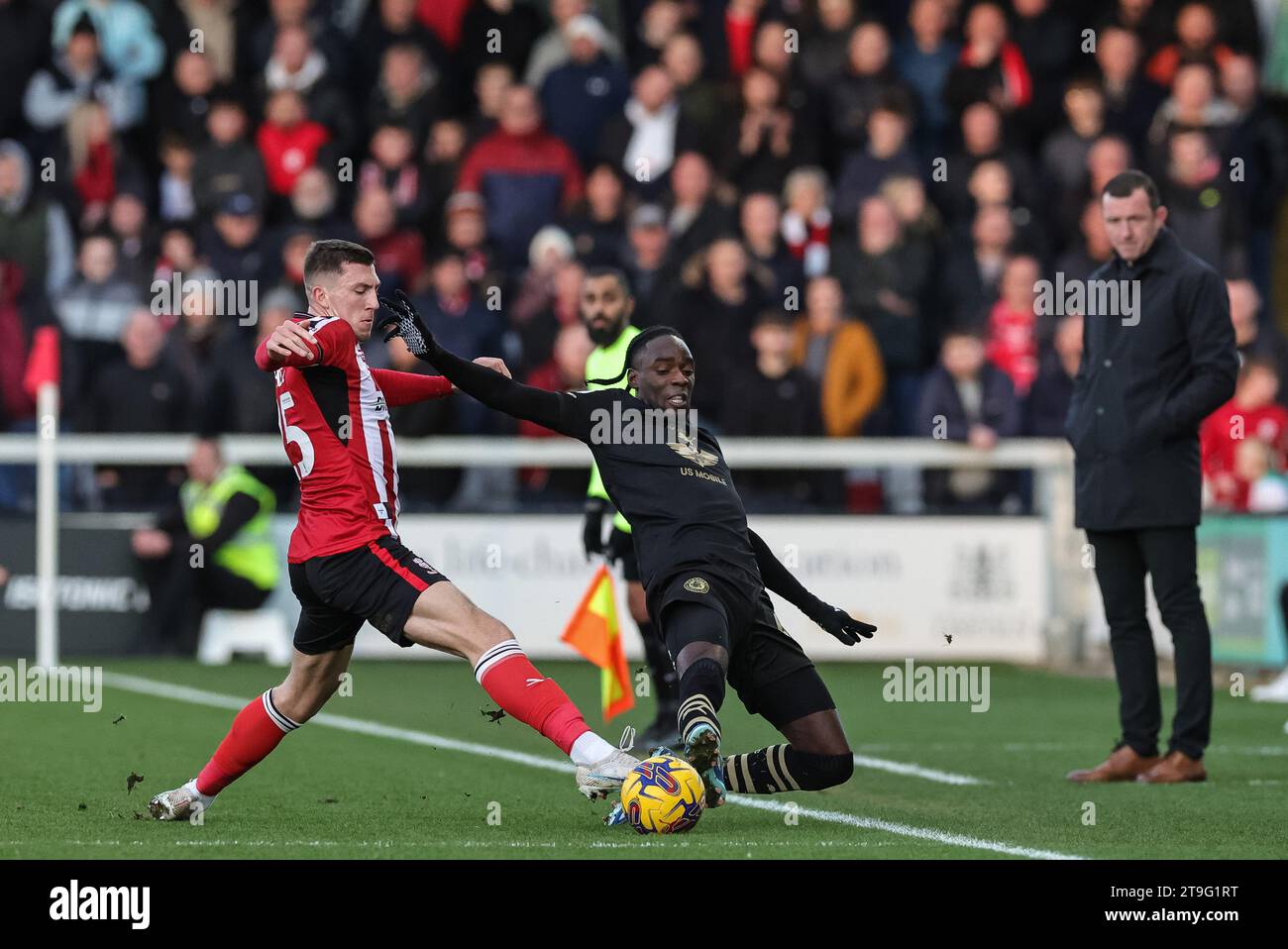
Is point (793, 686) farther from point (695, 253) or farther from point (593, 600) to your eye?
point (695, 253)

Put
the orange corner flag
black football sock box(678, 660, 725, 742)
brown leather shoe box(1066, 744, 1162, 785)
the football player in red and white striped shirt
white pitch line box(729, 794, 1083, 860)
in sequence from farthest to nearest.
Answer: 1. the orange corner flag
2. brown leather shoe box(1066, 744, 1162, 785)
3. the football player in red and white striped shirt
4. black football sock box(678, 660, 725, 742)
5. white pitch line box(729, 794, 1083, 860)

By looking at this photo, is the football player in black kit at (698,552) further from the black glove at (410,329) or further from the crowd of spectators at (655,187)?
the crowd of spectators at (655,187)

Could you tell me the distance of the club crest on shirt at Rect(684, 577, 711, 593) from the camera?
7.28 m

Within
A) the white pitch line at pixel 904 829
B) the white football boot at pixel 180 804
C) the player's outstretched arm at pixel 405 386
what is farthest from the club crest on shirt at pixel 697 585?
the white football boot at pixel 180 804

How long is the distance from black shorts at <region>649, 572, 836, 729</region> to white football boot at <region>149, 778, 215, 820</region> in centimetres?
157

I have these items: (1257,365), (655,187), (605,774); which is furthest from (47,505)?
(605,774)

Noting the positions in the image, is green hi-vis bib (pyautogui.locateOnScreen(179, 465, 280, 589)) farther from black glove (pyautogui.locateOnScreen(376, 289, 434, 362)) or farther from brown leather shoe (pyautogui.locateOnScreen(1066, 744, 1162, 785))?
black glove (pyautogui.locateOnScreen(376, 289, 434, 362))

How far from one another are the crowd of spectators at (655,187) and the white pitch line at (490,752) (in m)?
2.81

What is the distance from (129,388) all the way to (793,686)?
898 centimetres

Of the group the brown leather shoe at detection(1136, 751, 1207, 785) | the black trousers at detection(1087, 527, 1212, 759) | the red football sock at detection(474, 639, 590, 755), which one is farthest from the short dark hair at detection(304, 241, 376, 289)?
the brown leather shoe at detection(1136, 751, 1207, 785)

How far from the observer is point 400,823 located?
7344mm

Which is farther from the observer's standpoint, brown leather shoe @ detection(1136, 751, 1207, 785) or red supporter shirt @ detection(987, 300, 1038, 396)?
red supporter shirt @ detection(987, 300, 1038, 396)

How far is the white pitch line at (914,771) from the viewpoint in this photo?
351 inches
